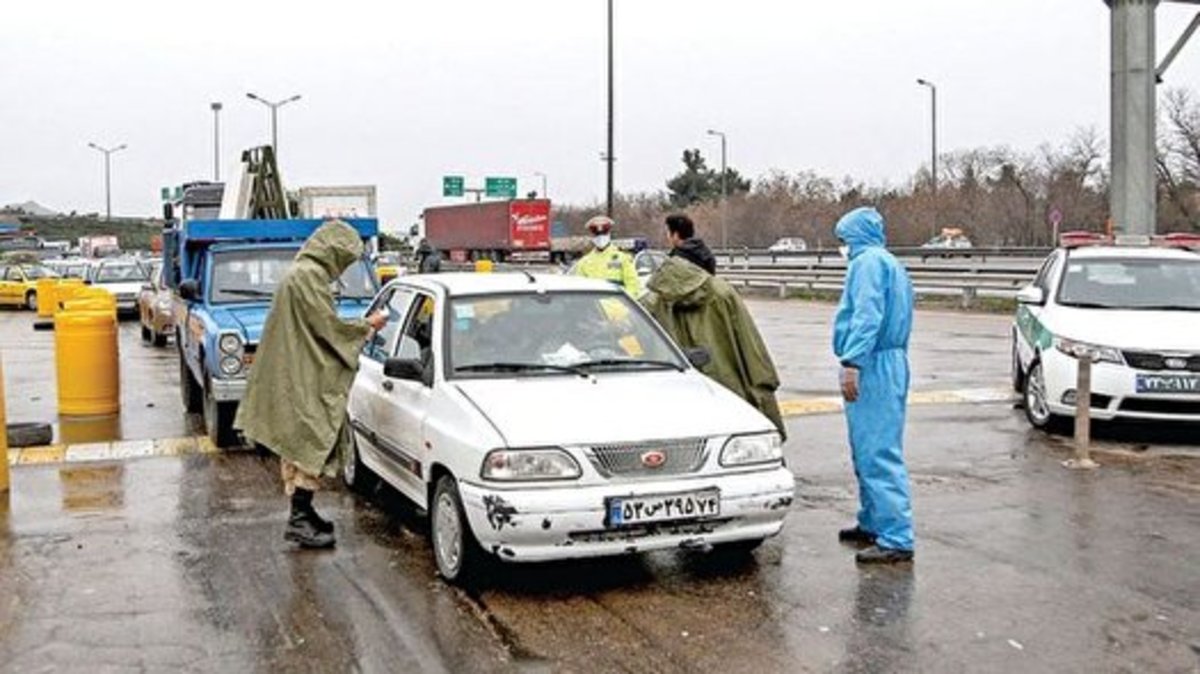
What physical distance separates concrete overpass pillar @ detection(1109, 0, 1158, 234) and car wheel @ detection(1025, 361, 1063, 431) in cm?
791

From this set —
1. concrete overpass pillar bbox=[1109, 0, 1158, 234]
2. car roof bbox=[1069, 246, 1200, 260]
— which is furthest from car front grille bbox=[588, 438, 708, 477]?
concrete overpass pillar bbox=[1109, 0, 1158, 234]

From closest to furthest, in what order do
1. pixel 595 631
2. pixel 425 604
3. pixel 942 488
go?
1. pixel 595 631
2. pixel 425 604
3. pixel 942 488

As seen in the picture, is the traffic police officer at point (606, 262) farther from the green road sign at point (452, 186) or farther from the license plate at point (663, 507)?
the green road sign at point (452, 186)

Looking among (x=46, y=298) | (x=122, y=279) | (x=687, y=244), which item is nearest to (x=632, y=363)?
(x=687, y=244)

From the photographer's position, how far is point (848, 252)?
688 centimetres

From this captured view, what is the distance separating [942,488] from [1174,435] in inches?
124

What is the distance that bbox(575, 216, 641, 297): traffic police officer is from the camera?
391 inches

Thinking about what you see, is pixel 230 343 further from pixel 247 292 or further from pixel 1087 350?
pixel 1087 350

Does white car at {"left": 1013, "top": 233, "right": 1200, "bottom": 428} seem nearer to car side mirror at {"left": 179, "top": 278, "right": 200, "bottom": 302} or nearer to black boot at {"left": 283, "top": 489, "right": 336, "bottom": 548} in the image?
black boot at {"left": 283, "top": 489, "right": 336, "bottom": 548}

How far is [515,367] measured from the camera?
22.4ft

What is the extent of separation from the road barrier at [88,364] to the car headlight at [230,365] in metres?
2.82

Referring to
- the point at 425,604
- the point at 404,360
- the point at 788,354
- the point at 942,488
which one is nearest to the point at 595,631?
the point at 425,604

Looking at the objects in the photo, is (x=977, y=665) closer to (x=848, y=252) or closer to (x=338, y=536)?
(x=848, y=252)

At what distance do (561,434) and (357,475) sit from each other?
3127 mm
